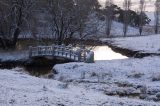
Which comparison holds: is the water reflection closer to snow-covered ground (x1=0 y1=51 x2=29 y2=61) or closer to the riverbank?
the riverbank

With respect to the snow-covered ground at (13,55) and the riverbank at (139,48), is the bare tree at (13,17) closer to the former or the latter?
the snow-covered ground at (13,55)

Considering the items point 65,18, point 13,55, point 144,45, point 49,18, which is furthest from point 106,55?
point 13,55

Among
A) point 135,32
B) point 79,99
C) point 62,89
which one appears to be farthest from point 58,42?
point 135,32

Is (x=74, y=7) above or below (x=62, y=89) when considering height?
above

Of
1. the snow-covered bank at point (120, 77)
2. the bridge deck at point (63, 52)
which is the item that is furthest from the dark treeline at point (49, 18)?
the snow-covered bank at point (120, 77)

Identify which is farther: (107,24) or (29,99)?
(107,24)

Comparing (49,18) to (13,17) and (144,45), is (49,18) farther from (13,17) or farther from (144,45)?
(144,45)

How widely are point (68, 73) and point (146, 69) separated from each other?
5427 millimetres

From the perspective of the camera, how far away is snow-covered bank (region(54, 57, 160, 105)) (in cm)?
2219

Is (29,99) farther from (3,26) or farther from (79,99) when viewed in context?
(3,26)

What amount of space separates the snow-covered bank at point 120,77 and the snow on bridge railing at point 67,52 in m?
2.99

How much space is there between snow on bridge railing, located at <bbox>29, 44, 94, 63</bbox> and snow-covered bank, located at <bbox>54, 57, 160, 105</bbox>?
2985 millimetres

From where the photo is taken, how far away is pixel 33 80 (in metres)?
21.7

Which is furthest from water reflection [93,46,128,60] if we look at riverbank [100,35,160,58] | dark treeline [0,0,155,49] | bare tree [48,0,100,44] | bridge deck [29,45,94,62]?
bridge deck [29,45,94,62]
